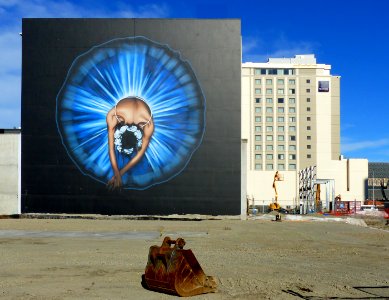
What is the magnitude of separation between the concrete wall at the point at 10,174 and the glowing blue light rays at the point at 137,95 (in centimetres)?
510

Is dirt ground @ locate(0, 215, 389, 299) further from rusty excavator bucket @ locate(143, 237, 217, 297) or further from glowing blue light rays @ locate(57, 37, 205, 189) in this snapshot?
glowing blue light rays @ locate(57, 37, 205, 189)

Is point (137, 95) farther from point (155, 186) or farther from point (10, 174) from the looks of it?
point (10, 174)

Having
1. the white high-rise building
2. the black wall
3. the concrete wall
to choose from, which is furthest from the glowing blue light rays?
the white high-rise building

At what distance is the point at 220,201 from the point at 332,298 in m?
35.1

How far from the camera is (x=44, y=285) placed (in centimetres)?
1101

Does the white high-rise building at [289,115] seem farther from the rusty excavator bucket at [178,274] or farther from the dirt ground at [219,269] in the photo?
the rusty excavator bucket at [178,274]

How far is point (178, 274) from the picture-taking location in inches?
392

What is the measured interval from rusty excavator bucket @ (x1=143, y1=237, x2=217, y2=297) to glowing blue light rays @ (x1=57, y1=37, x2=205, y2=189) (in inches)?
1344

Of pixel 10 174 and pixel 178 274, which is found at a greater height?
pixel 10 174

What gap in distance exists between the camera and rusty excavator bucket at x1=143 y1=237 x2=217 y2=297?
32.7 feet

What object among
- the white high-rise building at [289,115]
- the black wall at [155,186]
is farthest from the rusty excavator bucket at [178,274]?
the white high-rise building at [289,115]

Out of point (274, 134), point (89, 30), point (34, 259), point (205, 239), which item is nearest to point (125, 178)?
point (89, 30)

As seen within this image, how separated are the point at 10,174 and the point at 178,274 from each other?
1588 inches

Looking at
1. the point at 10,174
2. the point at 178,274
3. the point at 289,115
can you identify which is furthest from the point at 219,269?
the point at 289,115
